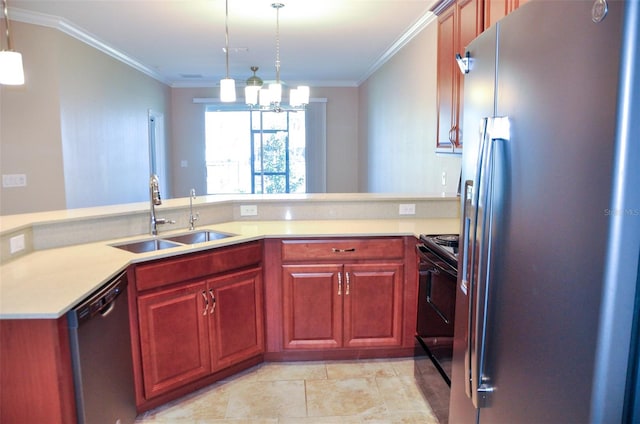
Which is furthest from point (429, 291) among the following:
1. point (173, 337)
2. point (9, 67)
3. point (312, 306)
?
point (9, 67)

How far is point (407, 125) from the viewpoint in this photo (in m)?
4.76

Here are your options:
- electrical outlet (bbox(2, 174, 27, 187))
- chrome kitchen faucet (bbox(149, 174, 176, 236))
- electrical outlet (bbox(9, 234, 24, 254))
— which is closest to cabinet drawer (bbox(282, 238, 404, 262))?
chrome kitchen faucet (bbox(149, 174, 176, 236))

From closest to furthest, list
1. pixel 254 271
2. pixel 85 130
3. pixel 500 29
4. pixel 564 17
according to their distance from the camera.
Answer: pixel 564 17, pixel 500 29, pixel 254 271, pixel 85 130

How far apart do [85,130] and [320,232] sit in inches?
127

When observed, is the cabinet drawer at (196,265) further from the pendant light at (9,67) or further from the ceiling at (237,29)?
the ceiling at (237,29)

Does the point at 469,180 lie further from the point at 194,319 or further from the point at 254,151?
the point at 254,151

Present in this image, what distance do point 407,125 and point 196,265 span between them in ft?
10.2

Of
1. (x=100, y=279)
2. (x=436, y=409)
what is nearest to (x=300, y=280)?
(x=436, y=409)

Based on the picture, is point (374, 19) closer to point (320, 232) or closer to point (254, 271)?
point (320, 232)

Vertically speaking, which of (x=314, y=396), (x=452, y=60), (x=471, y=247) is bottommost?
(x=314, y=396)

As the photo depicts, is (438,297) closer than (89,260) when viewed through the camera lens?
No

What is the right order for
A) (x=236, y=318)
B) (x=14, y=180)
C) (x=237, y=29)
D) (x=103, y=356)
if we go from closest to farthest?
(x=103, y=356) < (x=236, y=318) < (x=14, y=180) < (x=237, y=29)

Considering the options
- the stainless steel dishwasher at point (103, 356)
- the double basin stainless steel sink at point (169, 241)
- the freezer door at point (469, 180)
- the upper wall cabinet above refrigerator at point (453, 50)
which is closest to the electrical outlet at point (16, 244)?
the double basin stainless steel sink at point (169, 241)

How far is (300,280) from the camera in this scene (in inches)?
109
